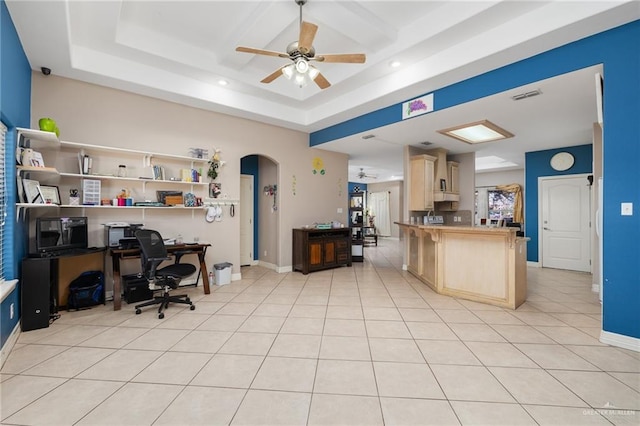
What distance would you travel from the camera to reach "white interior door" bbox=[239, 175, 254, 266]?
6496 mm

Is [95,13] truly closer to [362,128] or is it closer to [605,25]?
[362,128]

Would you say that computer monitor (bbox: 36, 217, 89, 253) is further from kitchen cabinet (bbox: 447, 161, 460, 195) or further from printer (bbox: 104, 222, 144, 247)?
kitchen cabinet (bbox: 447, 161, 460, 195)

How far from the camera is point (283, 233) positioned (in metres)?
5.94

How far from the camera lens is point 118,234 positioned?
3.78m

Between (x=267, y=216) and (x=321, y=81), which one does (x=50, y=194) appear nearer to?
(x=321, y=81)

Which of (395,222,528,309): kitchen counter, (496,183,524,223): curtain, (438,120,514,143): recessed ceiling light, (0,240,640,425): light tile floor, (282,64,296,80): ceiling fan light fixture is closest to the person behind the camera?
(0,240,640,425): light tile floor

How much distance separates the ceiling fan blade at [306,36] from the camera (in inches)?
100

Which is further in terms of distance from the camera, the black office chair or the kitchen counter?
the kitchen counter

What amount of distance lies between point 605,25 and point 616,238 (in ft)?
6.55

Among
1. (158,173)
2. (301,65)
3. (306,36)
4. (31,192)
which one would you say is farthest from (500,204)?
(31,192)

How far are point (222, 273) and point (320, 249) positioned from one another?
2053 millimetres

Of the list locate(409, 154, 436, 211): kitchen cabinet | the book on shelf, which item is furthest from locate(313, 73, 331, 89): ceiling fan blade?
locate(409, 154, 436, 211): kitchen cabinet

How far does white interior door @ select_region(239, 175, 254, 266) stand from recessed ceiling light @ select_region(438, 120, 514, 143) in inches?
169

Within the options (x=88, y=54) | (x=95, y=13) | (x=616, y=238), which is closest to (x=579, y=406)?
(x=616, y=238)
